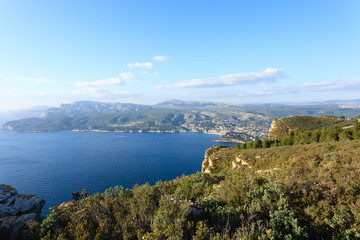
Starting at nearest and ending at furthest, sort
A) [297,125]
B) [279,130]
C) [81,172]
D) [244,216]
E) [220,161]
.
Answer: [244,216], [220,161], [81,172], [279,130], [297,125]

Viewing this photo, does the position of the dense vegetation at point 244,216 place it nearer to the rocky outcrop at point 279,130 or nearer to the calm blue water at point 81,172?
the calm blue water at point 81,172

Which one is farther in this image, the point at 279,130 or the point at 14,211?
the point at 279,130

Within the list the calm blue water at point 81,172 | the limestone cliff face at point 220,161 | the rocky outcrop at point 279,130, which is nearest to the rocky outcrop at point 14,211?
the limestone cliff face at point 220,161

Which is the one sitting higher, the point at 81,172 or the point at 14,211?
the point at 14,211

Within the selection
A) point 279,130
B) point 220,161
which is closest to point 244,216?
point 220,161

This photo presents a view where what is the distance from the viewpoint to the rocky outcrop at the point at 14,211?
7.74m

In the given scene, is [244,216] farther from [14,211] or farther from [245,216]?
[14,211]

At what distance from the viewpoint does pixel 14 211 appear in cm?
995

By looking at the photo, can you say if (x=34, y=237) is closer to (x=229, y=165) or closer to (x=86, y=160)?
(x=229, y=165)

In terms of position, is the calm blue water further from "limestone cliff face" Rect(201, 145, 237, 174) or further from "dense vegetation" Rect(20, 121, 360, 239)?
"dense vegetation" Rect(20, 121, 360, 239)

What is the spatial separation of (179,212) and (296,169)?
25.7 ft

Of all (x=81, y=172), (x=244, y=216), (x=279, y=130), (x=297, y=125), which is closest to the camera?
(x=244, y=216)

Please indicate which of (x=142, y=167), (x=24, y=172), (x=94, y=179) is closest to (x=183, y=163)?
(x=142, y=167)

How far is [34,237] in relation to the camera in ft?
23.7
